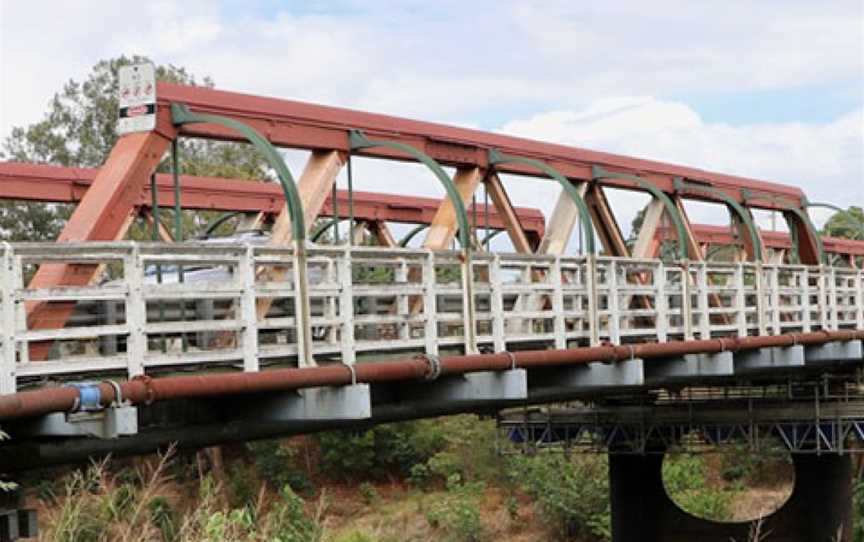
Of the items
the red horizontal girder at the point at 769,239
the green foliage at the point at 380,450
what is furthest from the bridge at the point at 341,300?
the green foliage at the point at 380,450

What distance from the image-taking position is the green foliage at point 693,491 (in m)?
41.0

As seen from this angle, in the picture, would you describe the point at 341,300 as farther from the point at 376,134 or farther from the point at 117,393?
the point at 376,134

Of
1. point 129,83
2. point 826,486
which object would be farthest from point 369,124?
point 826,486

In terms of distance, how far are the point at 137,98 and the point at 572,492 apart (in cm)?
3133

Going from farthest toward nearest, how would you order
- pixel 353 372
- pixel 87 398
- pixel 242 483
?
pixel 242 483 < pixel 353 372 < pixel 87 398

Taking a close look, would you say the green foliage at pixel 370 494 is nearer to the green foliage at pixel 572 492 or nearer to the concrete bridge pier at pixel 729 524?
the green foliage at pixel 572 492

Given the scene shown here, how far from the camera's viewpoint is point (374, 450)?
50219 millimetres

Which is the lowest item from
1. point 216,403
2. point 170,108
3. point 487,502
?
point 487,502

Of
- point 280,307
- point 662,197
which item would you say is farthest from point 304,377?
point 662,197

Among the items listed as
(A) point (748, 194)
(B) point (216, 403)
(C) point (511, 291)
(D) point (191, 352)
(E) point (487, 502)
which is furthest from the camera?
(E) point (487, 502)

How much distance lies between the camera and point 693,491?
43.4 meters

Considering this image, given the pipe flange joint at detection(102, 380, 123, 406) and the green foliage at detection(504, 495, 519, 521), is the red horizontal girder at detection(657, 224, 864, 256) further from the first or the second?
the pipe flange joint at detection(102, 380, 123, 406)

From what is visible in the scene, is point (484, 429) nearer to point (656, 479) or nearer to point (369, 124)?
point (656, 479)

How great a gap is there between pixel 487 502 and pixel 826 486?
18367 mm
